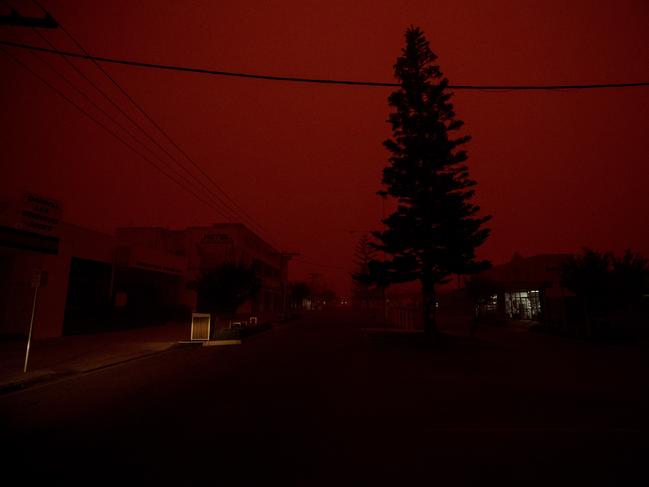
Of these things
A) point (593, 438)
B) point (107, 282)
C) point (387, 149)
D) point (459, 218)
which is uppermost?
point (387, 149)

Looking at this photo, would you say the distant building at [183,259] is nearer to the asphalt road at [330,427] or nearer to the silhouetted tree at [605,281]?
the asphalt road at [330,427]

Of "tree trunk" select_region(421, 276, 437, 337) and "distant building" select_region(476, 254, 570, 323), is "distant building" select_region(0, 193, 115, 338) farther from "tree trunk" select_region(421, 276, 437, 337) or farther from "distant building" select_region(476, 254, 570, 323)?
"distant building" select_region(476, 254, 570, 323)

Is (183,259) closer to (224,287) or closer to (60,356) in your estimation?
(224,287)

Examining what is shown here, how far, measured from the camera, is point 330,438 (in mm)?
4895

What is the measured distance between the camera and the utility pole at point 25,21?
8.09 metres

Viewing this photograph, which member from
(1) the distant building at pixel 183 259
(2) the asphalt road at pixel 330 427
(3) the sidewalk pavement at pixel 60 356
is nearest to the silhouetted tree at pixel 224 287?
Result: (1) the distant building at pixel 183 259

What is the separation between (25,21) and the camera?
26.9 feet

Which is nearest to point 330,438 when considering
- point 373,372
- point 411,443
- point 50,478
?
point 411,443

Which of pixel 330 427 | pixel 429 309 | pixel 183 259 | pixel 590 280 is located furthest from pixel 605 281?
pixel 183 259

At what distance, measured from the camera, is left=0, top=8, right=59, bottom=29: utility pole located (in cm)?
809

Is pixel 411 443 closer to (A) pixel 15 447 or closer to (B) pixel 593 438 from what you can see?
(B) pixel 593 438

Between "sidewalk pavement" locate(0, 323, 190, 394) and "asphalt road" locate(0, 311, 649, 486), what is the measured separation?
0.75 meters

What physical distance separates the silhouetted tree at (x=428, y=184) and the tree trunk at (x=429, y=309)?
6 centimetres

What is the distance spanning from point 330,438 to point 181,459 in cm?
185
